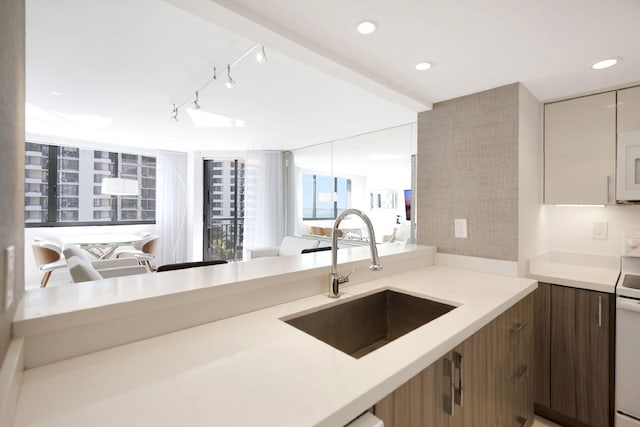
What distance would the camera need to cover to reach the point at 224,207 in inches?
232

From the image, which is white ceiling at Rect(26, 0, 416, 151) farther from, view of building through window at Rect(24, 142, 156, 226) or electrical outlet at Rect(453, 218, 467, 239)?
electrical outlet at Rect(453, 218, 467, 239)

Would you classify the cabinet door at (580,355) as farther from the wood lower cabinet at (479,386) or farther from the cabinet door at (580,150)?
the cabinet door at (580,150)

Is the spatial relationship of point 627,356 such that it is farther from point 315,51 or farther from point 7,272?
point 7,272

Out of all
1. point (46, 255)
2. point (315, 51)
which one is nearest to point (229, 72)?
point (315, 51)

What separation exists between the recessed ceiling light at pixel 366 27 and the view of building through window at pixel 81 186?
214 inches

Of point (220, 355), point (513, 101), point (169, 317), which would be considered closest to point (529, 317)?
point (513, 101)

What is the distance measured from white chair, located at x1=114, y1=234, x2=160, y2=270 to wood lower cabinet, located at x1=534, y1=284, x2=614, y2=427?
4961mm

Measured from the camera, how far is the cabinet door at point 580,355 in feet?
5.52

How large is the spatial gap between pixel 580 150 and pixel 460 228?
38.0 inches

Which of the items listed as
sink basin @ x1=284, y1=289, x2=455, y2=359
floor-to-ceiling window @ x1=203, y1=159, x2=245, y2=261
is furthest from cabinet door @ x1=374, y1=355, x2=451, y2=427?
floor-to-ceiling window @ x1=203, y1=159, x2=245, y2=261

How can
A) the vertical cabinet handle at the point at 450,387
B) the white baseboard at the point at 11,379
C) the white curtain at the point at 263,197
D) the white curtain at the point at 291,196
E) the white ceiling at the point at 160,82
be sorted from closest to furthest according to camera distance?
the white baseboard at the point at 11,379, the vertical cabinet handle at the point at 450,387, the white ceiling at the point at 160,82, the white curtain at the point at 291,196, the white curtain at the point at 263,197

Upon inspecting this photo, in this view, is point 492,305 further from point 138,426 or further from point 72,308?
point 72,308

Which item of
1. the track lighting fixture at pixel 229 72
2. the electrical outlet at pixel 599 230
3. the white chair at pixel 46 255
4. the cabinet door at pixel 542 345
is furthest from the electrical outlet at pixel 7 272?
the white chair at pixel 46 255

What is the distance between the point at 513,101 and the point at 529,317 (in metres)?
1.32
